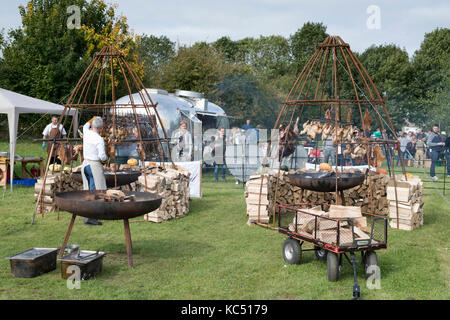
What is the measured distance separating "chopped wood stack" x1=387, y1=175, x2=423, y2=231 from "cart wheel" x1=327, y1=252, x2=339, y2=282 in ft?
12.6

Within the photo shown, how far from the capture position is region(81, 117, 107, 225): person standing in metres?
7.77

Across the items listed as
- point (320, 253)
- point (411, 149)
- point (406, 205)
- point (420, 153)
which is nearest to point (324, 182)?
point (320, 253)

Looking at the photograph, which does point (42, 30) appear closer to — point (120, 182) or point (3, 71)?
point (3, 71)

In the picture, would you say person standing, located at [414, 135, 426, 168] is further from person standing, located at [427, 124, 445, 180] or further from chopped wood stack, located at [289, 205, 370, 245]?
chopped wood stack, located at [289, 205, 370, 245]

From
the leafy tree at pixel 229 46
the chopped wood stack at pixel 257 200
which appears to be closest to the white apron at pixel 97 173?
the chopped wood stack at pixel 257 200

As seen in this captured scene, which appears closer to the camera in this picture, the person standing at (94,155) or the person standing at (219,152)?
the person standing at (94,155)

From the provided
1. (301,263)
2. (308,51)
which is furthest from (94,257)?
(308,51)

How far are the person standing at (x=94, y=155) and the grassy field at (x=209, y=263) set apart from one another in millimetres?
970

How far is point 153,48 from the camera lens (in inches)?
2362

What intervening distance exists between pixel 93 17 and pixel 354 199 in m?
25.3

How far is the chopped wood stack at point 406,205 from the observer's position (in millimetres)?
8938

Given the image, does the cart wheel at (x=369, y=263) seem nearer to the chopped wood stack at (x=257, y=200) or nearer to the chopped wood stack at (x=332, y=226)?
the chopped wood stack at (x=332, y=226)

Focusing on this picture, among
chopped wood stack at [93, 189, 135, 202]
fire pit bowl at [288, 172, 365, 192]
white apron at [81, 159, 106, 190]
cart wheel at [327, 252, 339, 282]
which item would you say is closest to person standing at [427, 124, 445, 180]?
fire pit bowl at [288, 172, 365, 192]

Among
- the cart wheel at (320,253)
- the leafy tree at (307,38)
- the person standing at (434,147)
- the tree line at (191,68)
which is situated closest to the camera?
the cart wheel at (320,253)
